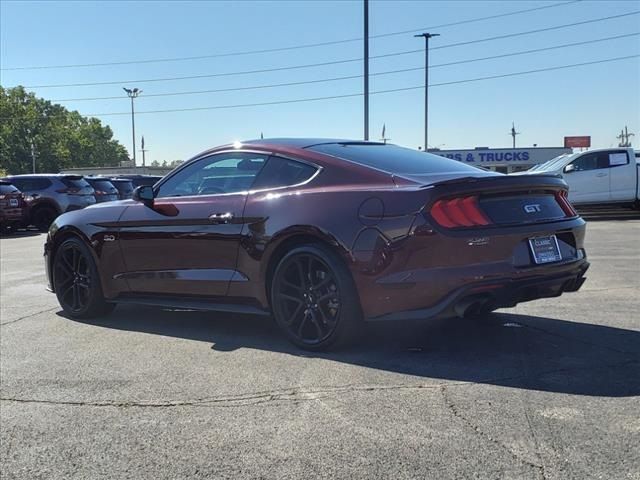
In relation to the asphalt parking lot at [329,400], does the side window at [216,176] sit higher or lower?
higher

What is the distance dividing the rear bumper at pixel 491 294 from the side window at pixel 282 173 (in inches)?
46.8

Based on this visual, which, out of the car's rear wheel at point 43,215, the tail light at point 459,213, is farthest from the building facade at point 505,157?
the tail light at point 459,213

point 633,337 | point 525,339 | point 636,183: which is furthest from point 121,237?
point 636,183

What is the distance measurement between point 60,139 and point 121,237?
107m

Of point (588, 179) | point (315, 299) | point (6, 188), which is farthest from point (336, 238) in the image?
point (6, 188)

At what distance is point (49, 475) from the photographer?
3.01m

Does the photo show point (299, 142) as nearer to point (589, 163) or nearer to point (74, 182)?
point (589, 163)

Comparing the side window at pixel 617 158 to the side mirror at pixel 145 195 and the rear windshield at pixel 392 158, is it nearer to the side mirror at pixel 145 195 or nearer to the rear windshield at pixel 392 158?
the rear windshield at pixel 392 158

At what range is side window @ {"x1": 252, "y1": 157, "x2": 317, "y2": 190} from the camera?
4809mm

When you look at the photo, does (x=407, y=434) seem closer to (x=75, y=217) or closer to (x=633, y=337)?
(x=633, y=337)

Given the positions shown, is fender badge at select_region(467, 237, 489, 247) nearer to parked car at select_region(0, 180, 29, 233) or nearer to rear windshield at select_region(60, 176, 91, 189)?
parked car at select_region(0, 180, 29, 233)

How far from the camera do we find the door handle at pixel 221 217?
197 inches

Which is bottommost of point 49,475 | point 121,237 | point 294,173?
point 49,475

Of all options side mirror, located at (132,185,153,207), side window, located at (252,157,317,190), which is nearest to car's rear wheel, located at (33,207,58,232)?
side mirror, located at (132,185,153,207)
